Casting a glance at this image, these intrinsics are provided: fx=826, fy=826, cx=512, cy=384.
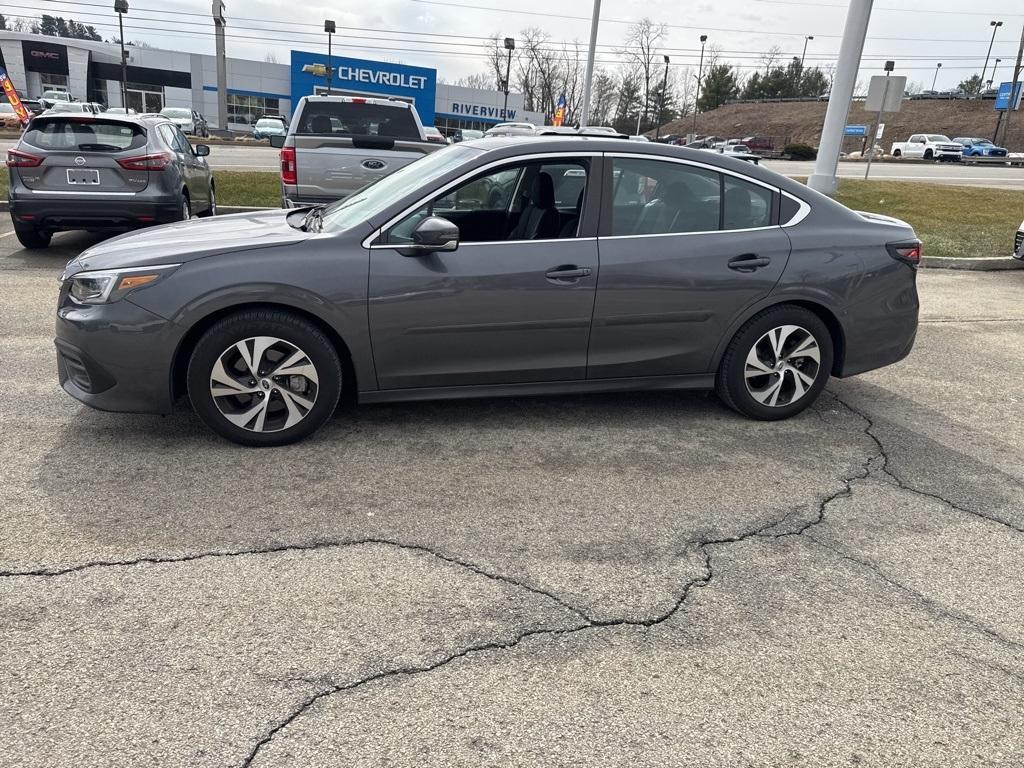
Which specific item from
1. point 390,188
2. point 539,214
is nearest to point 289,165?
point 390,188

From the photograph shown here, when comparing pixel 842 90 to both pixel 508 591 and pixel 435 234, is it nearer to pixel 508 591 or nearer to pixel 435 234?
pixel 435 234

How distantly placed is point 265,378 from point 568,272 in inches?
66.0

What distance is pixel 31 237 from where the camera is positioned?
9.62m

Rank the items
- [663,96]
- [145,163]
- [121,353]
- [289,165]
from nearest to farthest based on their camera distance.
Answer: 1. [121,353]
2. [145,163]
3. [289,165]
4. [663,96]

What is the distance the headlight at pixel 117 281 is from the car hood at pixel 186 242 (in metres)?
0.04

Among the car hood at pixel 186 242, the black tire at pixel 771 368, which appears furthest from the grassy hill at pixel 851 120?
the car hood at pixel 186 242

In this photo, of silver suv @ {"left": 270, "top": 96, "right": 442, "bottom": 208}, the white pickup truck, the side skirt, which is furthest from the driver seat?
the white pickup truck

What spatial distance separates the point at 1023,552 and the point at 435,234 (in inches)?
121

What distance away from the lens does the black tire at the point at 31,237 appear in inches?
371

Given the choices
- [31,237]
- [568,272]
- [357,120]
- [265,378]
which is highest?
[357,120]

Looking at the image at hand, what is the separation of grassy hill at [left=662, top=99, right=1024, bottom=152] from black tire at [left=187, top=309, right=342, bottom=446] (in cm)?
7808

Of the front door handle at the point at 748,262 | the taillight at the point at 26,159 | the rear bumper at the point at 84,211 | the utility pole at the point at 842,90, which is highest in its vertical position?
the utility pole at the point at 842,90

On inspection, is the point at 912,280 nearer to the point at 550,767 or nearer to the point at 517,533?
the point at 517,533

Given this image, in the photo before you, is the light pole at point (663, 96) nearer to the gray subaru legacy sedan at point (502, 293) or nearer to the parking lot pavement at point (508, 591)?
Answer: the gray subaru legacy sedan at point (502, 293)
